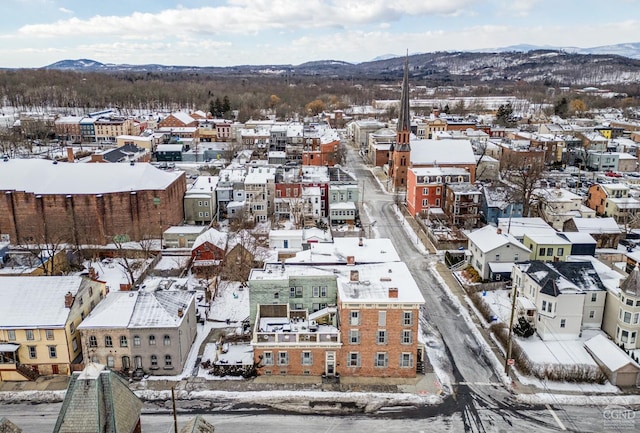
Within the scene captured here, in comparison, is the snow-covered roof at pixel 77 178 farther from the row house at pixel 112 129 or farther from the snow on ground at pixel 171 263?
the row house at pixel 112 129

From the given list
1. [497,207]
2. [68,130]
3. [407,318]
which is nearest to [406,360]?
[407,318]

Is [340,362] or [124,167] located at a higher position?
[124,167]

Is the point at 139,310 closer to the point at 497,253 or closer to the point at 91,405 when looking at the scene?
the point at 91,405

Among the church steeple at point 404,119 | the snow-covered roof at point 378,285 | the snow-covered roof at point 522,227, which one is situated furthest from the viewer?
the church steeple at point 404,119

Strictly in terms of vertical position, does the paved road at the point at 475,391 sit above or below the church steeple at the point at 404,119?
below

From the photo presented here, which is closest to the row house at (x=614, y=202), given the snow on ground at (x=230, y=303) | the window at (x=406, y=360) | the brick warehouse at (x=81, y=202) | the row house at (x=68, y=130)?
the window at (x=406, y=360)

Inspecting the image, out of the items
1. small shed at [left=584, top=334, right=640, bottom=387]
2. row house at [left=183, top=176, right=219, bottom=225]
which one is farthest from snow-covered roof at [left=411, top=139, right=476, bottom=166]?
small shed at [left=584, top=334, right=640, bottom=387]

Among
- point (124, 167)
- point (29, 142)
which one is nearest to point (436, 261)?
point (124, 167)

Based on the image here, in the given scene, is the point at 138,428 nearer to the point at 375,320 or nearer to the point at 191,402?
the point at 191,402

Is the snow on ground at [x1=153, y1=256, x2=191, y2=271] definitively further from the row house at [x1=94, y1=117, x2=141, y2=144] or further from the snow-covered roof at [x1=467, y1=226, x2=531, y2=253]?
the row house at [x1=94, y1=117, x2=141, y2=144]
